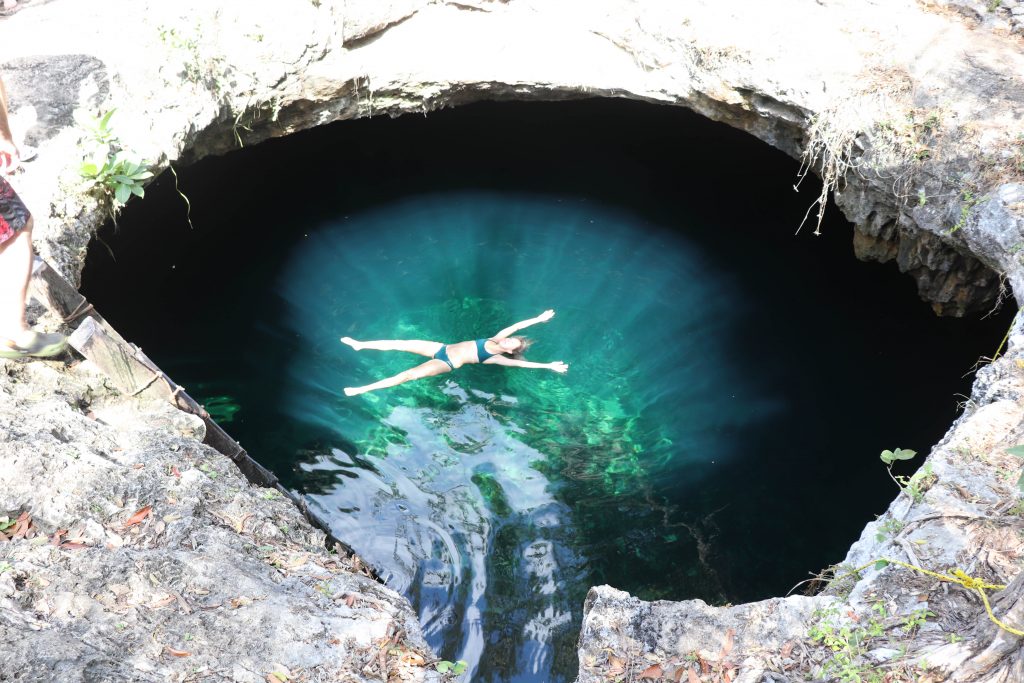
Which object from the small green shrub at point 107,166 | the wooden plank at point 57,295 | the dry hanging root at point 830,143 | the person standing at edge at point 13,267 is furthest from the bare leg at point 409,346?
the dry hanging root at point 830,143

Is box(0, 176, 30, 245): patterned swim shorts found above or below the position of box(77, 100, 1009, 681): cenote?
above

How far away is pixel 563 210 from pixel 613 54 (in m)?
2.26

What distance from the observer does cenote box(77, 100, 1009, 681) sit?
20.5 feet

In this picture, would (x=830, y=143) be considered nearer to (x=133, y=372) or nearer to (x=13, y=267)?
(x=133, y=372)

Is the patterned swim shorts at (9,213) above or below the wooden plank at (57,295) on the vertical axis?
above

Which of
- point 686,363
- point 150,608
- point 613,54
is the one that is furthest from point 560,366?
point 150,608

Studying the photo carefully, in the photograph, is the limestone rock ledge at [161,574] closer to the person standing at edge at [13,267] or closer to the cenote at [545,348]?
the person standing at edge at [13,267]

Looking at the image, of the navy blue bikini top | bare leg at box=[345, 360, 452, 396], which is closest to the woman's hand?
bare leg at box=[345, 360, 452, 396]

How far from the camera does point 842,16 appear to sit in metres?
6.36

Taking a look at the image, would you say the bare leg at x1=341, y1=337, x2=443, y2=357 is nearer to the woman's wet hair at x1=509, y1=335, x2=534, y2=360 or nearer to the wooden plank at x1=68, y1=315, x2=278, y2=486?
the woman's wet hair at x1=509, y1=335, x2=534, y2=360

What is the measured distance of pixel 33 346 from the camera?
416 centimetres

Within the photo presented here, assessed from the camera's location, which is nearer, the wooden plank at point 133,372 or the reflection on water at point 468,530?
the wooden plank at point 133,372

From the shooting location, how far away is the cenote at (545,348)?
6.25 metres

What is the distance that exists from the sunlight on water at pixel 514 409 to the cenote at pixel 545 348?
0.02 metres
